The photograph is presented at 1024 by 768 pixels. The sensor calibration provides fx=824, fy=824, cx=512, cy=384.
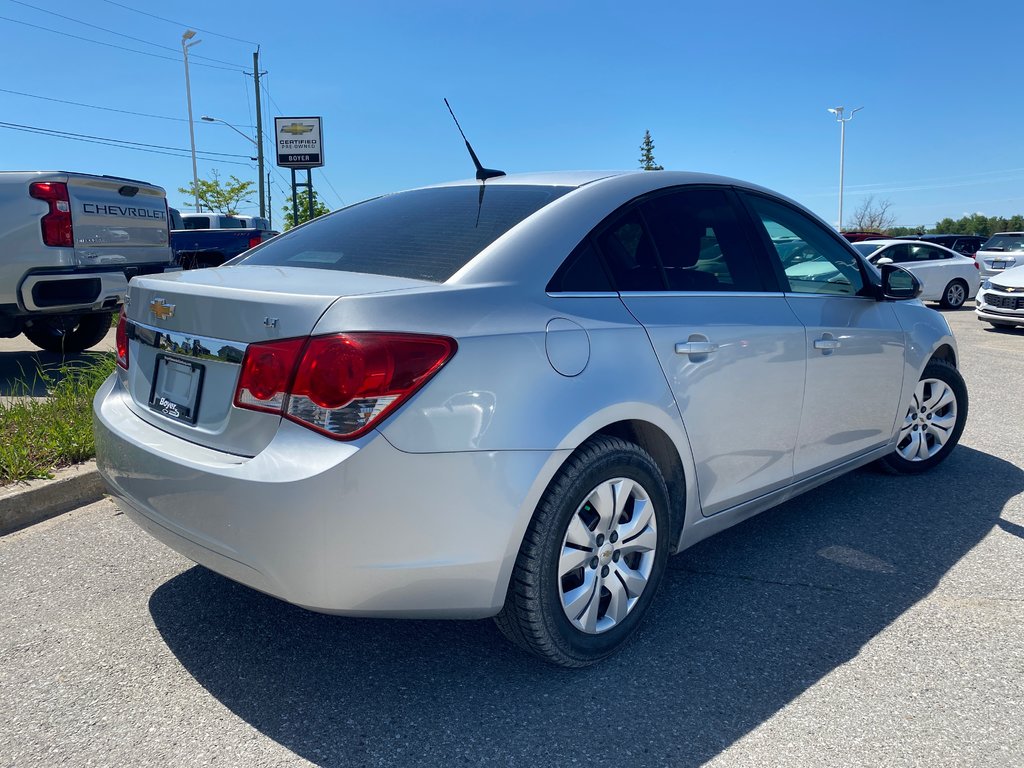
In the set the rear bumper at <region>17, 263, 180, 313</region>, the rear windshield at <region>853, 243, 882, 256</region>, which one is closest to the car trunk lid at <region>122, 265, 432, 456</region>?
the rear bumper at <region>17, 263, 180, 313</region>

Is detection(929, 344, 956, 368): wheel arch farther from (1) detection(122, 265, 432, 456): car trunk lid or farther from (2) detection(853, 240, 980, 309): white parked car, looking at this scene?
(2) detection(853, 240, 980, 309): white parked car

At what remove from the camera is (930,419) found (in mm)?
4797

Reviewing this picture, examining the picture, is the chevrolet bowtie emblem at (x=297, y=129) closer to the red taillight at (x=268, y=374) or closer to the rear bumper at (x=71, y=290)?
the rear bumper at (x=71, y=290)

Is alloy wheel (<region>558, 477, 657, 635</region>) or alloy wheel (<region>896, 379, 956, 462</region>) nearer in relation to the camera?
alloy wheel (<region>558, 477, 657, 635</region>)

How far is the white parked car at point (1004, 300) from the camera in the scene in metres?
12.9

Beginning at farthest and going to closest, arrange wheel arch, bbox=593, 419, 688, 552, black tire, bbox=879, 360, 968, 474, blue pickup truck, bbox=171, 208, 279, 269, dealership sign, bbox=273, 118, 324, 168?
dealership sign, bbox=273, 118, 324, 168 < blue pickup truck, bbox=171, 208, 279, 269 < black tire, bbox=879, 360, 968, 474 < wheel arch, bbox=593, 419, 688, 552

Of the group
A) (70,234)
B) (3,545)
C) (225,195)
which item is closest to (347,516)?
(3,545)

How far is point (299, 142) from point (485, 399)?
2964 cm

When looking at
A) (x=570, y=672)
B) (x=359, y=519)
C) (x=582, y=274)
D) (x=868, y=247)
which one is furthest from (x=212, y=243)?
(x=359, y=519)

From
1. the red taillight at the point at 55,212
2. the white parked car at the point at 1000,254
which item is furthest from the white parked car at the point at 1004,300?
the red taillight at the point at 55,212

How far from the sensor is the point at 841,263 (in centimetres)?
406

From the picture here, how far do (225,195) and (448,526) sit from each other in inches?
2193

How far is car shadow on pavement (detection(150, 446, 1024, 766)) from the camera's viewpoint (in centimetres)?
235

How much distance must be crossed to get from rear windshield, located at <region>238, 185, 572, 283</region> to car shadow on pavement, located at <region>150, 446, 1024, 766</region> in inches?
50.9
